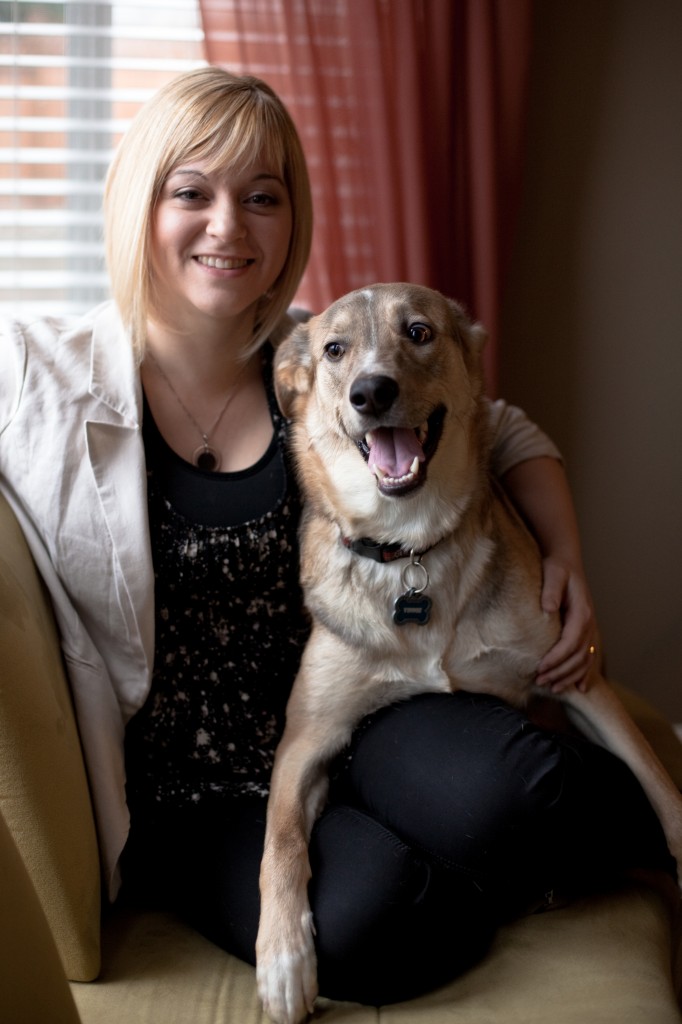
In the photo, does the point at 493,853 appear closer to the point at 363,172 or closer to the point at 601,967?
the point at 601,967

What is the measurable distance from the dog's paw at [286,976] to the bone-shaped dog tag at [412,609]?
476mm

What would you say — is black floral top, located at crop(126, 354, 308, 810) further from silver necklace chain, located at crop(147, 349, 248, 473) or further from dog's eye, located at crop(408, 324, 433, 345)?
dog's eye, located at crop(408, 324, 433, 345)

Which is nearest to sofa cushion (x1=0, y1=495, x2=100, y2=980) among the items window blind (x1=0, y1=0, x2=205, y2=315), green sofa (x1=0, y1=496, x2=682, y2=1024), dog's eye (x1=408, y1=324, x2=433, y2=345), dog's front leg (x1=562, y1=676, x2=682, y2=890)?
green sofa (x1=0, y1=496, x2=682, y2=1024)

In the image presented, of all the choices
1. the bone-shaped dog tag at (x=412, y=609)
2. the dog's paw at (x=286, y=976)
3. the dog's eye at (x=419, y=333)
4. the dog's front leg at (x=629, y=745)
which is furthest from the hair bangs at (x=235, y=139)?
the dog's paw at (x=286, y=976)

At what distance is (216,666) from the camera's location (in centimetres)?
159

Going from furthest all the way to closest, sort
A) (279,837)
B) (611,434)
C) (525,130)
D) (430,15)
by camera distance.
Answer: (611,434)
(525,130)
(430,15)
(279,837)

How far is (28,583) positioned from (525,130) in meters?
1.57

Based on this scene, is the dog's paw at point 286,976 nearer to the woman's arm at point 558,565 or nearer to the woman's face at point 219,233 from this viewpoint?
the woman's arm at point 558,565

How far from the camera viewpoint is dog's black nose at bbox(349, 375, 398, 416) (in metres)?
1.36

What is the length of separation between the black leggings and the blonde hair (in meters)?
0.79

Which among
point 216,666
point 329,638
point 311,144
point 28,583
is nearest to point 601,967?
point 329,638

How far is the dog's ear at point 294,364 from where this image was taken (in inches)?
63.1

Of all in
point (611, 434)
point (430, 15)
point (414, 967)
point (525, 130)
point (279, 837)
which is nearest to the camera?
point (414, 967)

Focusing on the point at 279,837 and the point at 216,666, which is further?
the point at 216,666
